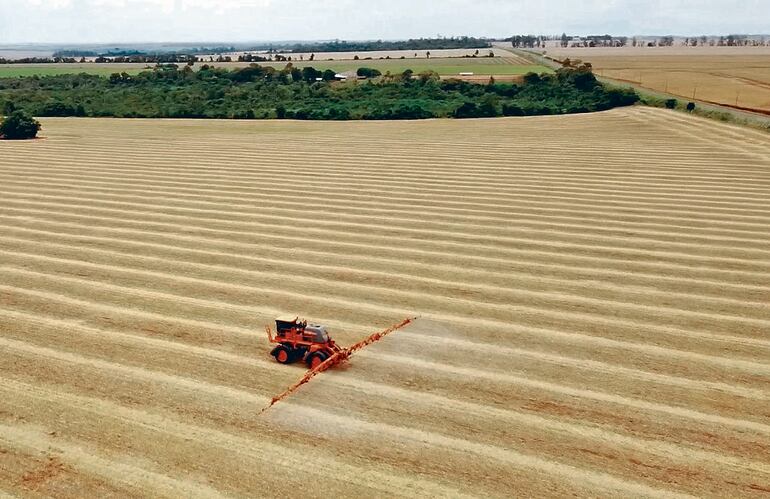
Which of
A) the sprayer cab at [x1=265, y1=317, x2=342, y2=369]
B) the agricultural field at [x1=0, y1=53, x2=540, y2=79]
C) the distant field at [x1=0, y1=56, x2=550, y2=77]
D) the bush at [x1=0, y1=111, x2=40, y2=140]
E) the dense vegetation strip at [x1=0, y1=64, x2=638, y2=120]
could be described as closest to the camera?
the sprayer cab at [x1=265, y1=317, x2=342, y2=369]

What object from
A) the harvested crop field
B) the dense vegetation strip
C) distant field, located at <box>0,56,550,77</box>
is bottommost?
the harvested crop field

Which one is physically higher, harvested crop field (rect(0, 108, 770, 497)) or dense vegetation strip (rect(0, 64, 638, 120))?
dense vegetation strip (rect(0, 64, 638, 120))

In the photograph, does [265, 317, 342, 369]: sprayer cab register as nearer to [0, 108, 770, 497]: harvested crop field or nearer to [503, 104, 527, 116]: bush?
[0, 108, 770, 497]: harvested crop field

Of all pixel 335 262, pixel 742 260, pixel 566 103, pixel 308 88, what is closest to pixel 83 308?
pixel 335 262

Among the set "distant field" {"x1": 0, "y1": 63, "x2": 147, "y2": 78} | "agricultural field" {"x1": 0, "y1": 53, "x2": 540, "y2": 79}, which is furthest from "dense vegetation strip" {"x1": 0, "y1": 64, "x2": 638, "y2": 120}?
"distant field" {"x1": 0, "y1": 63, "x2": 147, "y2": 78}

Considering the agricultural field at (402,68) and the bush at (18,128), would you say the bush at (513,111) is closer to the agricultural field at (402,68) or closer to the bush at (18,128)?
the bush at (18,128)

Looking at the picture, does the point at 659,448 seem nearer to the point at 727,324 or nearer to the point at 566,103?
the point at 727,324

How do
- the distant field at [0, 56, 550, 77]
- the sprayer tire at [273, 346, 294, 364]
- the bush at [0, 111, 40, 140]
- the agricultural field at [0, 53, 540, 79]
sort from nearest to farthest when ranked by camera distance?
1. the sprayer tire at [273, 346, 294, 364]
2. the bush at [0, 111, 40, 140]
3. the agricultural field at [0, 53, 540, 79]
4. the distant field at [0, 56, 550, 77]

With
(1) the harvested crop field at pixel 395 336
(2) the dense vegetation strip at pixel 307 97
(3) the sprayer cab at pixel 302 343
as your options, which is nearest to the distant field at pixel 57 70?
(2) the dense vegetation strip at pixel 307 97
